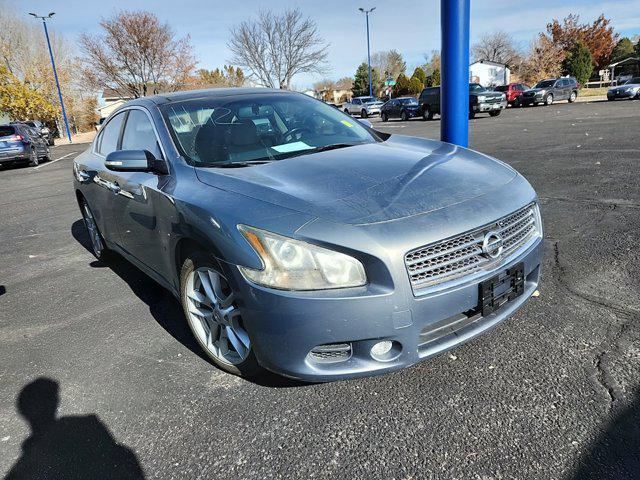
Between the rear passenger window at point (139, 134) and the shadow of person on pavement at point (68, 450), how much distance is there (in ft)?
5.47

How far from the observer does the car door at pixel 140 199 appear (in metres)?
3.05

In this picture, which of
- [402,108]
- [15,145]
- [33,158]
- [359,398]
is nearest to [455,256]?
[359,398]

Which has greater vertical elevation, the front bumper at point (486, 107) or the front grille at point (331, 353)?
the front bumper at point (486, 107)

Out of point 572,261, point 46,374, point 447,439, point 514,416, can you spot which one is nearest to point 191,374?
point 46,374

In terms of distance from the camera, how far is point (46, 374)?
293 centimetres

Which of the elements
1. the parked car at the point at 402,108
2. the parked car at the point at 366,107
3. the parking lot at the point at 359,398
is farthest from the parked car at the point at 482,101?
the parking lot at the point at 359,398

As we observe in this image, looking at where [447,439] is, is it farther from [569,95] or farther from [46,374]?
[569,95]

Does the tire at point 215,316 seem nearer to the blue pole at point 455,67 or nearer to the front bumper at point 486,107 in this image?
the blue pole at point 455,67

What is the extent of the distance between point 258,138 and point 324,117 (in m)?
0.79

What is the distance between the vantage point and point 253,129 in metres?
3.34

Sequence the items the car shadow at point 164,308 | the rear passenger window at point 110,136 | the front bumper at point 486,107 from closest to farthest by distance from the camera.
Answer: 1. the car shadow at point 164,308
2. the rear passenger window at point 110,136
3. the front bumper at point 486,107

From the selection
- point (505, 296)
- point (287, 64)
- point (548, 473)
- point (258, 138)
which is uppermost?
point (287, 64)

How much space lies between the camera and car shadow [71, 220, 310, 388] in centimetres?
263

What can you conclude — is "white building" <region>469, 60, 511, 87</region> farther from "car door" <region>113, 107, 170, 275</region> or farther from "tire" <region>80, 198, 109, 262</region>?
"car door" <region>113, 107, 170, 275</region>
